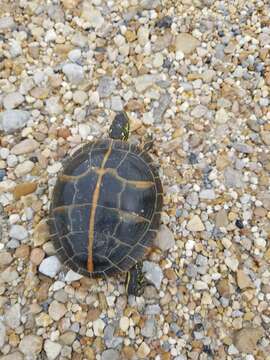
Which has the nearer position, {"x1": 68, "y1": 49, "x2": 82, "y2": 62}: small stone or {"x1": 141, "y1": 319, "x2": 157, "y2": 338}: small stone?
{"x1": 141, "y1": 319, "x2": 157, "y2": 338}: small stone

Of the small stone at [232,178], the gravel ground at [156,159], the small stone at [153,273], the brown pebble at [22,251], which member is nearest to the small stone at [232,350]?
the gravel ground at [156,159]

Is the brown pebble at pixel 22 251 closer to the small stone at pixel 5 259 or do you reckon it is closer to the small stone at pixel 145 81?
the small stone at pixel 5 259

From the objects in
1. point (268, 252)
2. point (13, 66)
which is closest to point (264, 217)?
point (268, 252)

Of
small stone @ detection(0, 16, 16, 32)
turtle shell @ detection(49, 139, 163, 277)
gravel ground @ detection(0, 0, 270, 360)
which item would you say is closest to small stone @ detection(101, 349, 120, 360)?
gravel ground @ detection(0, 0, 270, 360)

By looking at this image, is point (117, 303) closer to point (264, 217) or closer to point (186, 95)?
point (264, 217)

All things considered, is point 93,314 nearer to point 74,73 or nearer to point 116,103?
point 116,103

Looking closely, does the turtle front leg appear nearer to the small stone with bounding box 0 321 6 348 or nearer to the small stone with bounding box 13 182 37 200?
the small stone with bounding box 0 321 6 348

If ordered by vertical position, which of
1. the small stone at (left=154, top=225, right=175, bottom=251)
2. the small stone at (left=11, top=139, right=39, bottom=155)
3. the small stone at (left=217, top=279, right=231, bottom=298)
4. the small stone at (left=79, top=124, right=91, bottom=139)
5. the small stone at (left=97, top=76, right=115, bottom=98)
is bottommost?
the small stone at (left=217, top=279, right=231, bottom=298)
